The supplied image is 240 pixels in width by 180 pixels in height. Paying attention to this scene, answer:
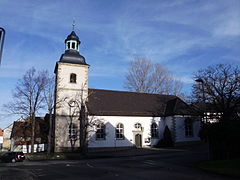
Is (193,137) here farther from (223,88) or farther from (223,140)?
(223,140)

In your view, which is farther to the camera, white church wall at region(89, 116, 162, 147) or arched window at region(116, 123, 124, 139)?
arched window at region(116, 123, 124, 139)

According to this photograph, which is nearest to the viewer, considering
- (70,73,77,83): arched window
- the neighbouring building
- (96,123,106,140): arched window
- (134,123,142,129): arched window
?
(96,123,106,140): arched window

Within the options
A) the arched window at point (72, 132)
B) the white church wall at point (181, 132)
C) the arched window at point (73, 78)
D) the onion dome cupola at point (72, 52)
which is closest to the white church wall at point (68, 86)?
the arched window at point (73, 78)

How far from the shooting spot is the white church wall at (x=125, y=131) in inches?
1195

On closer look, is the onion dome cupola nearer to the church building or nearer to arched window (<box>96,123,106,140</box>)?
the church building

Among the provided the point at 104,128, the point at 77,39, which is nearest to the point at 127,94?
the point at 104,128

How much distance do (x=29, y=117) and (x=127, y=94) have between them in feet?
54.5

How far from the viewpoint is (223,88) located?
79.8 feet

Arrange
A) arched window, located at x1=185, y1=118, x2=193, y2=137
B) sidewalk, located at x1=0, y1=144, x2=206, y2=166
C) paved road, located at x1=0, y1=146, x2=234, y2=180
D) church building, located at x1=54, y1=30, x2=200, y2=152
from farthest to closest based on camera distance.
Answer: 1. arched window, located at x1=185, y1=118, x2=193, y2=137
2. church building, located at x1=54, y1=30, x2=200, y2=152
3. sidewalk, located at x1=0, y1=144, x2=206, y2=166
4. paved road, located at x1=0, y1=146, x2=234, y2=180

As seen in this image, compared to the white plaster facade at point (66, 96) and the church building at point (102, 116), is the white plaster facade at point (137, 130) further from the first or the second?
the white plaster facade at point (66, 96)

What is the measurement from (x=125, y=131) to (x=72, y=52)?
15.0m

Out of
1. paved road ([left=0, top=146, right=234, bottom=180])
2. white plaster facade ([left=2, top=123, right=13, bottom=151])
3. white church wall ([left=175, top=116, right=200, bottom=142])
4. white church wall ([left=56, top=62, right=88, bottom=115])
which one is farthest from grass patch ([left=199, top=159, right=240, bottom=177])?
white plaster facade ([left=2, top=123, right=13, bottom=151])

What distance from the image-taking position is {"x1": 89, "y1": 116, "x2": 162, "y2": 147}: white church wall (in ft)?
99.6

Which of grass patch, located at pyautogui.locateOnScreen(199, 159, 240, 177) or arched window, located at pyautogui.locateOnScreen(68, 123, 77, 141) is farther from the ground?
arched window, located at pyautogui.locateOnScreen(68, 123, 77, 141)
